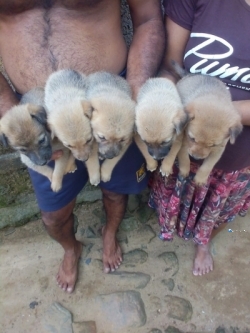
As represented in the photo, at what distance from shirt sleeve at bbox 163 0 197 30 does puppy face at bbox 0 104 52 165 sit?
96cm

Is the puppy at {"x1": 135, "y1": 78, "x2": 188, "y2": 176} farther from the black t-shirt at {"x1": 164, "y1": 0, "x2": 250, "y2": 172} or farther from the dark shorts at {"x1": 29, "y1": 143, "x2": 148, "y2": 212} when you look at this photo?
the dark shorts at {"x1": 29, "y1": 143, "x2": 148, "y2": 212}

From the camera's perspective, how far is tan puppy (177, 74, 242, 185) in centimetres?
184

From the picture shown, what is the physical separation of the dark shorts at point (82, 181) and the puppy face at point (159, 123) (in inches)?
19.5

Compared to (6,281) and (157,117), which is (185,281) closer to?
(6,281)

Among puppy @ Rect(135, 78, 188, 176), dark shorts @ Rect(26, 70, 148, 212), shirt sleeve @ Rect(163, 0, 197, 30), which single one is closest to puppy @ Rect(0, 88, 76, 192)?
dark shorts @ Rect(26, 70, 148, 212)

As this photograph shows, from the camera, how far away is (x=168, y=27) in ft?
7.54

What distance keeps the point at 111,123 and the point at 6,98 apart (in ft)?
2.32

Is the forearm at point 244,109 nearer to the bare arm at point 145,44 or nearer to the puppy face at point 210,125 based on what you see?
the puppy face at point 210,125

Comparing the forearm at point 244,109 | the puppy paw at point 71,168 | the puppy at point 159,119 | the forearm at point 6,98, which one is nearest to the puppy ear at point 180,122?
the puppy at point 159,119

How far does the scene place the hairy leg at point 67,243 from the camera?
2607 mm

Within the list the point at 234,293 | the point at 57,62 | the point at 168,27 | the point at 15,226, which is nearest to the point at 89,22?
the point at 57,62

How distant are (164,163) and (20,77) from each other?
98cm

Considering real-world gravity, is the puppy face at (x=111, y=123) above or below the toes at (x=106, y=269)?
above

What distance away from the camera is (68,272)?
2910 millimetres
